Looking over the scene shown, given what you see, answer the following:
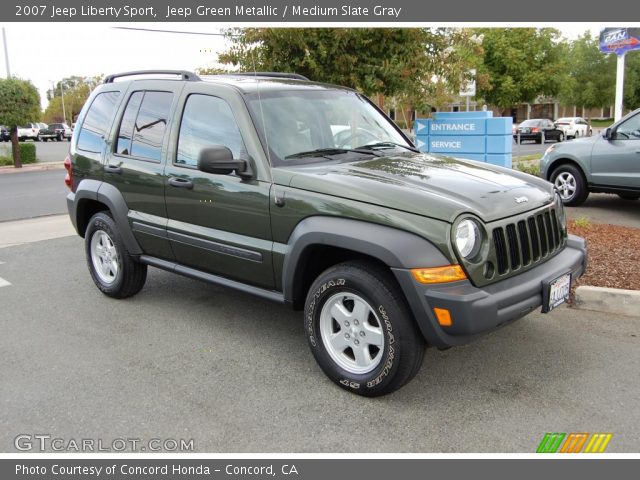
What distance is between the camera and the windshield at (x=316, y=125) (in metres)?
4.13

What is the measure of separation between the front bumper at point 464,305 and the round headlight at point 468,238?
0.17 m

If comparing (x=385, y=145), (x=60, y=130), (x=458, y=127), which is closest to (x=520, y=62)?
(x=458, y=127)

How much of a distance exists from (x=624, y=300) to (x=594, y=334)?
60 centimetres

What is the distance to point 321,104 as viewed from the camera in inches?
180

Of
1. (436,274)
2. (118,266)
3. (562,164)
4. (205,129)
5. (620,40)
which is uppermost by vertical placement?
(620,40)

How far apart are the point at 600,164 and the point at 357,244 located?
681 cm

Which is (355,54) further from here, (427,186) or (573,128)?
(573,128)

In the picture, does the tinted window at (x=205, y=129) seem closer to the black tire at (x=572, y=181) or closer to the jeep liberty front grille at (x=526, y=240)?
the jeep liberty front grille at (x=526, y=240)

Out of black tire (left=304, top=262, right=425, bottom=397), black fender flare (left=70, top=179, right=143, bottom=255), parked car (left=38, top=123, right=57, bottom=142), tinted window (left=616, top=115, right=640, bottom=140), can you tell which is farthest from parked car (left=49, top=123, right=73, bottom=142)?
black tire (left=304, top=262, right=425, bottom=397)

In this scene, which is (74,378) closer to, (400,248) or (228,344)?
(228,344)

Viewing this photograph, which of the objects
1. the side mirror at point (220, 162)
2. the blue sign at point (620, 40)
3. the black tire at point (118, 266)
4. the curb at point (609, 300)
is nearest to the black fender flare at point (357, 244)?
the side mirror at point (220, 162)

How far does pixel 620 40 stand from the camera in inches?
514

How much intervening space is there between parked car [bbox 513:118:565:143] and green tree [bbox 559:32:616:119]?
35.4 feet
